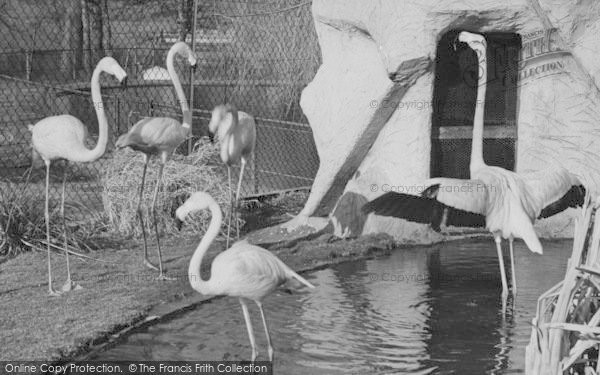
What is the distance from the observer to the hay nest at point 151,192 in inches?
363

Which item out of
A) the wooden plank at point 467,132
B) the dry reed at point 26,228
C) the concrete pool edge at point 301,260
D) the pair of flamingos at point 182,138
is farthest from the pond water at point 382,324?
the dry reed at point 26,228

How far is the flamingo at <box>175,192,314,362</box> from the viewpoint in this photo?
5730mm

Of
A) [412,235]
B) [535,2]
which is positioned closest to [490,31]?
[535,2]

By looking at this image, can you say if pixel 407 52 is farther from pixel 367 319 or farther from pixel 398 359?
pixel 398 359

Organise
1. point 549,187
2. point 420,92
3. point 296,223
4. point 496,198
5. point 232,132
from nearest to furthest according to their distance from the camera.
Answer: point 496,198 < point 549,187 < point 232,132 < point 420,92 < point 296,223

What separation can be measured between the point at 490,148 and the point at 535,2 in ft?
5.36

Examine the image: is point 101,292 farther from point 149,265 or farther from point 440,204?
point 440,204

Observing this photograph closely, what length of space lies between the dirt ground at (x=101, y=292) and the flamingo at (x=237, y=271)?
764 millimetres

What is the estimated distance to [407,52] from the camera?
841 cm

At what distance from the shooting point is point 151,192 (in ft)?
30.9

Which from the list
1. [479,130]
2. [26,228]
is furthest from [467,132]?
[26,228]

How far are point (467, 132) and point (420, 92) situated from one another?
79 centimetres

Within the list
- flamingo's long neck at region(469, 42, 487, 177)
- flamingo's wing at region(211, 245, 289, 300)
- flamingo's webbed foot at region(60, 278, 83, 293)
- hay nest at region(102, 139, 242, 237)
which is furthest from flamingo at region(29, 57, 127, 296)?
flamingo's long neck at region(469, 42, 487, 177)

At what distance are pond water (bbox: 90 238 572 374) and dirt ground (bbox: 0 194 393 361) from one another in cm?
17
